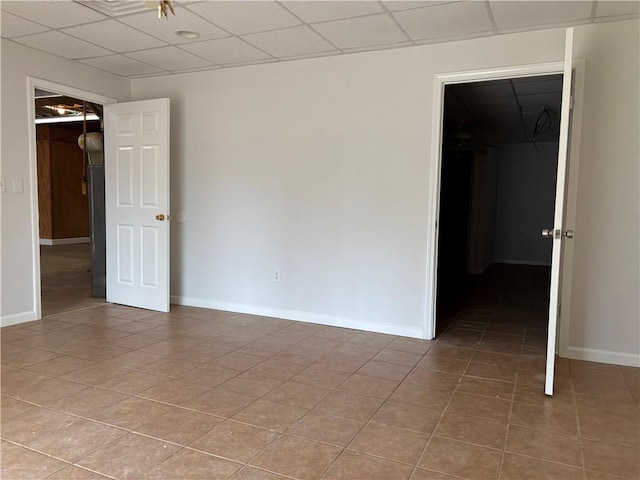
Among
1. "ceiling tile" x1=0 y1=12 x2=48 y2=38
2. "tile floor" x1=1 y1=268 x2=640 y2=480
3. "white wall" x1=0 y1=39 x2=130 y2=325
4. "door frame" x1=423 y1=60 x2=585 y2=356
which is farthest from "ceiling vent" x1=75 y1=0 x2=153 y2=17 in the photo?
"tile floor" x1=1 y1=268 x2=640 y2=480

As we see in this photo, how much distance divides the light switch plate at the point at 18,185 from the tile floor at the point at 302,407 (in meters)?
1.20

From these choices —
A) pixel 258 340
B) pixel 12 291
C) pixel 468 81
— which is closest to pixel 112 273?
pixel 12 291

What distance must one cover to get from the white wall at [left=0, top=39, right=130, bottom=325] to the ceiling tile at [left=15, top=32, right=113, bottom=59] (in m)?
0.13

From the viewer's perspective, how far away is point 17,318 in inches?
159

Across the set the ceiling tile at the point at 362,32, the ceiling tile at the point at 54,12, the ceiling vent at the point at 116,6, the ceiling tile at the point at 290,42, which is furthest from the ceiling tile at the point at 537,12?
the ceiling tile at the point at 54,12

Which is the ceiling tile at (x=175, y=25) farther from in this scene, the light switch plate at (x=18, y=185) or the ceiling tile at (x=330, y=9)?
the light switch plate at (x=18, y=185)

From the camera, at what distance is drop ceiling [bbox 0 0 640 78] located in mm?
2998

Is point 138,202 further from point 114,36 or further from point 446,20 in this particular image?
point 446,20

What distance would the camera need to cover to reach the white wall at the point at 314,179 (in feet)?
12.5

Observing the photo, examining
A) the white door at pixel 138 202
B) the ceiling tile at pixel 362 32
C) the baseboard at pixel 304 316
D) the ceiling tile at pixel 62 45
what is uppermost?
the ceiling tile at pixel 62 45

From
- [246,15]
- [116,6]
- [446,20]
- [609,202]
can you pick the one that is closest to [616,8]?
[446,20]

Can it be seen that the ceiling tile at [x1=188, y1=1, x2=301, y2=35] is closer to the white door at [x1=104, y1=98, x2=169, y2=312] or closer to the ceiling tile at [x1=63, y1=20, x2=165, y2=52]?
the ceiling tile at [x1=63, y1=20, x2=165, y2=52]

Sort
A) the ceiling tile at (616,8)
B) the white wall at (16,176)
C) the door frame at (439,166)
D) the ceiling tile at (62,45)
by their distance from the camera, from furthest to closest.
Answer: the white wall at (16,176)
the ceiling tile at (62,45)
the door frame at (439,166)
the ceiling tile at (616,8)

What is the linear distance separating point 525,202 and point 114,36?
8009 mm
